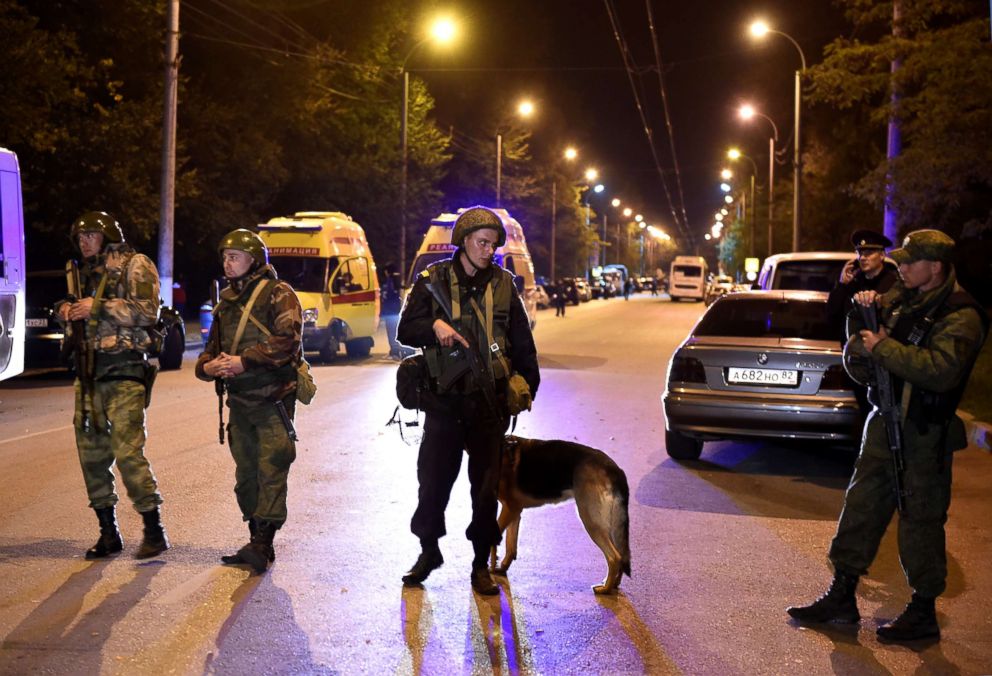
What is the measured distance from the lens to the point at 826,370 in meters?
8.98

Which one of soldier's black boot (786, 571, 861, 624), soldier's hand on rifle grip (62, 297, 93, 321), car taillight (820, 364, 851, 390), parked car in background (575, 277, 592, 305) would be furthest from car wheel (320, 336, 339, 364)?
parked car in background (575, 277, 592, 305)

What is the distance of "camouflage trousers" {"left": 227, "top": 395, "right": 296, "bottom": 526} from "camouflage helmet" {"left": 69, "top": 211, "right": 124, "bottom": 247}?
3.67ft

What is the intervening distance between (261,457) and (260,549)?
468 mm

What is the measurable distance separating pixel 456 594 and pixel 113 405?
6.86ft

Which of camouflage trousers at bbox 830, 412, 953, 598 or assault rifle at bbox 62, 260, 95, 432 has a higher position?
assault rifle at bbox 62, 260, 95, 432

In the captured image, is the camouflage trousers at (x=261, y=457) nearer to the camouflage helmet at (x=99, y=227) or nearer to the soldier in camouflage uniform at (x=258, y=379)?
the soldier in camouflage uniform at (x=258, y=379)

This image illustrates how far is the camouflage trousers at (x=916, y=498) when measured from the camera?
5.16m

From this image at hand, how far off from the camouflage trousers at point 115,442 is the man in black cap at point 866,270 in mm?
4597

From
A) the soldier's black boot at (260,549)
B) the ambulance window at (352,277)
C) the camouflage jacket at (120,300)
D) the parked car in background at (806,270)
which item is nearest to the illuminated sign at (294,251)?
the ambulance window at (352,277)

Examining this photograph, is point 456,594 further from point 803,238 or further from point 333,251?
point 803,238

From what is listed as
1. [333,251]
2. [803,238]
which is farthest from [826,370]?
[803,238]

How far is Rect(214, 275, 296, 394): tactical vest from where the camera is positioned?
19.9ft

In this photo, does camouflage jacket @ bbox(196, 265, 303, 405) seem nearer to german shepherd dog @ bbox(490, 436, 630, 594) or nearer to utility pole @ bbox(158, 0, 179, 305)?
german shepherd dog @ bbox(490, 436, 630, 594)

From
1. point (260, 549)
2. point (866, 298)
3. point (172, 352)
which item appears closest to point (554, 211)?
point (172, 352)
